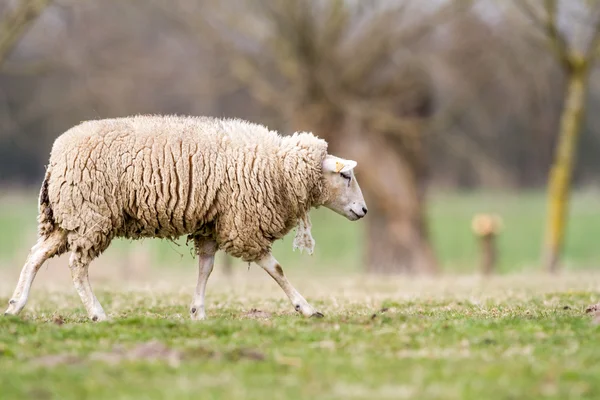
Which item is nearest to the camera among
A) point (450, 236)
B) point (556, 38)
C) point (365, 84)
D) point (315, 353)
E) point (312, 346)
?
point (315, 353)

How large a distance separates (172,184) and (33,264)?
1.49 meters

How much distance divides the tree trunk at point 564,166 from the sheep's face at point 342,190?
979 centimetres

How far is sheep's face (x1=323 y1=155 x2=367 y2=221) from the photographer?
9.47 metres

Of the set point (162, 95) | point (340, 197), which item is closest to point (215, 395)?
point (340, 197)

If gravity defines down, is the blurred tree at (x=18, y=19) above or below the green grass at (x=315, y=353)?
above

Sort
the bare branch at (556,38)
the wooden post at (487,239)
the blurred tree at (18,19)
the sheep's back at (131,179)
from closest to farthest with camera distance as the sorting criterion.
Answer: the sheep's back at (131,179) → the bare branch at (556,38) → the blurred tree at (18,19) → the wooden post at (487,239)

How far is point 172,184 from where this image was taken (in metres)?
8.87

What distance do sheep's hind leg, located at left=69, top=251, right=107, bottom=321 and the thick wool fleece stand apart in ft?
0.25

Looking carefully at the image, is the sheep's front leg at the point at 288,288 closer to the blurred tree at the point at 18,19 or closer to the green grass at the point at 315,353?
the green grass at the point at 315,353

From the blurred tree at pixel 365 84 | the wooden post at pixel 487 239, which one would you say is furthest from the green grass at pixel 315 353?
the blurred tree at pixel 365 84

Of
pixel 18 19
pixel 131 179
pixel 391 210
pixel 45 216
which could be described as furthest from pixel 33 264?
pixel 391 210

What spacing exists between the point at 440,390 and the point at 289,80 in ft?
55.9

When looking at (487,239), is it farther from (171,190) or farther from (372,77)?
(171,190)

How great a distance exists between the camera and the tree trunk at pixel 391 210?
71.8 feet
